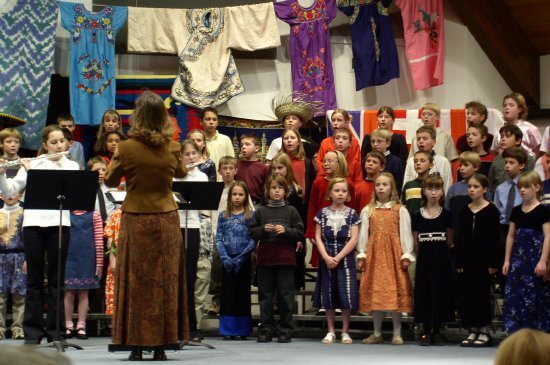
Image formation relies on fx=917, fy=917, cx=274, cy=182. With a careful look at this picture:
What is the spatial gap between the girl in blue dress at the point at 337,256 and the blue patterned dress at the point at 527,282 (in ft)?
3.69

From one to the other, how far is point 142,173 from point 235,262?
246cm

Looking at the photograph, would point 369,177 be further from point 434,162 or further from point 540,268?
point 540,268

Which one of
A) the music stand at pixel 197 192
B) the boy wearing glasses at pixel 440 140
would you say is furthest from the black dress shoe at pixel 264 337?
the boy wearing glasses at pixel 440 140

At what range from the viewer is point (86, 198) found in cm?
511

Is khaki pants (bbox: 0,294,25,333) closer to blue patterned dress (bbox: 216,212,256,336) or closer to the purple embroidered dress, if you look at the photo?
blue patterned dress (bbox: 216,212,256,336)

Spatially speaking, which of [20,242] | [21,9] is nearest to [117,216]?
[20,242]

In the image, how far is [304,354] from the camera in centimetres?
547

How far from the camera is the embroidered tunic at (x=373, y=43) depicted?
942 cm

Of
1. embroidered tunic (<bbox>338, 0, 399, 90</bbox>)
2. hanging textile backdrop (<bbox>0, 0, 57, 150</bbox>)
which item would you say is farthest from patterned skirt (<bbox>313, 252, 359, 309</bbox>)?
hanging textile backdrop (<bbox>0, 0, 57, 150</bbox>)

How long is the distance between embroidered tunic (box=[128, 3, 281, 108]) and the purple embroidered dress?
0.19m

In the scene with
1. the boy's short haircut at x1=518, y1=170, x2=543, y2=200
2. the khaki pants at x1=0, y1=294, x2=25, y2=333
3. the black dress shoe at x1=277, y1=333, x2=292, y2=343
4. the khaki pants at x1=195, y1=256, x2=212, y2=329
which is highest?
the boy's short haircut at x1=518, y1=170, x2=543, y2=200

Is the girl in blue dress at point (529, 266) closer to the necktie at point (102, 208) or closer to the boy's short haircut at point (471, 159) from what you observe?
the boy's short haircut at point (471, 159)

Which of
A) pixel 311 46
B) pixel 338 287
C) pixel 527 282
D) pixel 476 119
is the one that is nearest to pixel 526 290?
pixel 527 282

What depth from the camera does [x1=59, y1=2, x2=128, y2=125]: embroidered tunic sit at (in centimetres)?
914
